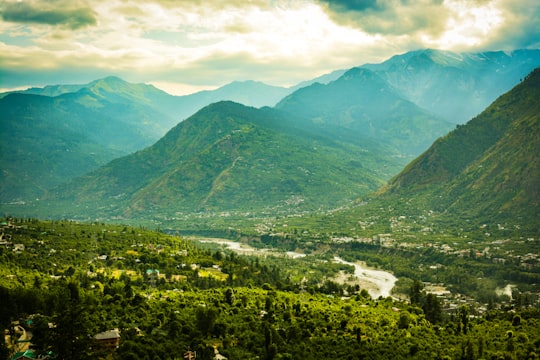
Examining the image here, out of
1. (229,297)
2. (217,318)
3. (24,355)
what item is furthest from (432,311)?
(24,355)

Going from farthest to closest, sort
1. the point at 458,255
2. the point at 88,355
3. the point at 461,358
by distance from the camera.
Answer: the point at 458,255, the point at 461,358, the point at 88,355

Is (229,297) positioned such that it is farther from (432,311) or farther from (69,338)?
(69,338)

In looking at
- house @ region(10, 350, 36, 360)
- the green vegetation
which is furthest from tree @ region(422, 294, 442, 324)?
house @ region(10, 350, 36, 360)

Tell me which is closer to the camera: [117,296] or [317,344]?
[317,344]

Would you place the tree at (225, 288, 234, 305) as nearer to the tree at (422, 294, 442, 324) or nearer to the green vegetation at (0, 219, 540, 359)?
the green vegetation at (0, 219, 540, 359)

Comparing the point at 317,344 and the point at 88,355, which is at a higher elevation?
the point at 88,355

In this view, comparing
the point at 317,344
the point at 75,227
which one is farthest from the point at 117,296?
the point at 75,227

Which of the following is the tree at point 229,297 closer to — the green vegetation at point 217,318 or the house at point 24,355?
the green vegetation at point 217,318

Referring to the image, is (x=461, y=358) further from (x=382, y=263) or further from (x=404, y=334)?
(x=382, y=263)
